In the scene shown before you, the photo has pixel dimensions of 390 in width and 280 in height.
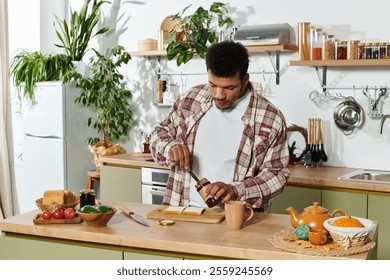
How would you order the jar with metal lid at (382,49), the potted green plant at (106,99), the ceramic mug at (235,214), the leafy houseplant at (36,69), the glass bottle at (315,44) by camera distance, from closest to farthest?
1. the ceramic mug at (235,214)
2. the jar with metal lid at (382,49)
3. the glass bottle at (315,44)
4. the potted green plant at (106,99)
5. the leafy houseplant at (36,69)

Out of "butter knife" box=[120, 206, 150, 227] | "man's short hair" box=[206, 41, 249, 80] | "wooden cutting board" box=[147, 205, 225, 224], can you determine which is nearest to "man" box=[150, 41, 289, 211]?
"man's short hair" box=[206, 41, 249, 80]

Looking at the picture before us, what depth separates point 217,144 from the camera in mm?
2887

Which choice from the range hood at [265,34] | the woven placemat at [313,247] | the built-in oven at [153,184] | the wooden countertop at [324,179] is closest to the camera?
the woven placemat at [313,247]

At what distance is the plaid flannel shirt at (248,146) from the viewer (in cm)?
270

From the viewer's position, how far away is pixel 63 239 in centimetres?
250

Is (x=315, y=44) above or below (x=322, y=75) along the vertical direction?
above

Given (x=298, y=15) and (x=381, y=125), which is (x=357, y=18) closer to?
(x=298, y=15)

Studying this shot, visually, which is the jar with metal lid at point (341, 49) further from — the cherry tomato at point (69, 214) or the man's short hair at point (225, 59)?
the cherry tomato at point (69, 214)

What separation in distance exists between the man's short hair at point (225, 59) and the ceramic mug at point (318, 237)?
2.70 feet

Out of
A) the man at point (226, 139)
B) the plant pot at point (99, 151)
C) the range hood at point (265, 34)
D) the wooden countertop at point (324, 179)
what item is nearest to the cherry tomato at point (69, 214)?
the man at point (226, 139)

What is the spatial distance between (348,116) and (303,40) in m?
0.67

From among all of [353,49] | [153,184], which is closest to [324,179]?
[353,49]

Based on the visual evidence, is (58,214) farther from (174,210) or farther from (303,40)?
(303,40)

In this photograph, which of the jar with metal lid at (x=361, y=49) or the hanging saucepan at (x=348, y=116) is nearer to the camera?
the jar with metal lid at (x=361, y=49)
